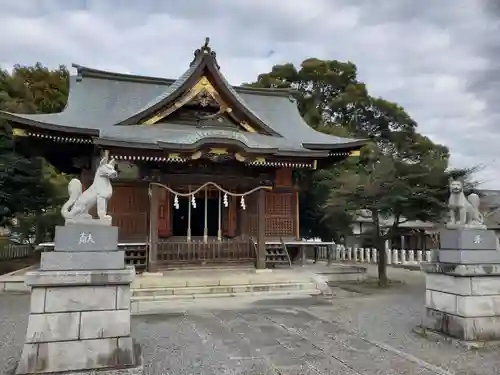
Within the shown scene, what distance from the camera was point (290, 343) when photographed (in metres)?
5.91

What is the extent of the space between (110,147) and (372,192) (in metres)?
7.26

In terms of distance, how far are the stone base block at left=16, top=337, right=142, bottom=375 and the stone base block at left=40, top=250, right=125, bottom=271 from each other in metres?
0.79

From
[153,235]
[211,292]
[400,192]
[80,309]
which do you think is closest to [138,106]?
[153,235]

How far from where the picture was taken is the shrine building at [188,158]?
36.4 ft

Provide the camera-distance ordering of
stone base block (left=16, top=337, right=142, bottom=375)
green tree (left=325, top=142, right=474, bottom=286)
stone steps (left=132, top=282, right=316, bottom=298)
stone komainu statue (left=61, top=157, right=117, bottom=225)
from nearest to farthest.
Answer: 1. stone base block (left=16, top=337, right=142, bottom=375)
2. stone komainu statue (left=61, top=157, right=117, bottom=225)
3. stone steps (left=132, top=282, right=316, bottom=298)
4. green tree (left=325, top=142, right=474, bottom=286)

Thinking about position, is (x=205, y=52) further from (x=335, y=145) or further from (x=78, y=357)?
(x=78, y=357)

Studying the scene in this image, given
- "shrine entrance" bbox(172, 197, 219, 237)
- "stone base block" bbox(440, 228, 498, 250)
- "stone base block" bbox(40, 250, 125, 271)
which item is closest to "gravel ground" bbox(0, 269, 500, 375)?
"stone base block" bbox(40, 250, 125, 271)

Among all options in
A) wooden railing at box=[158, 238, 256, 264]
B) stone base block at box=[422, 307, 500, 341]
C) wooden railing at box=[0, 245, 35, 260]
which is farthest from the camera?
wooden railing at box=[0, 245, 35, 260]

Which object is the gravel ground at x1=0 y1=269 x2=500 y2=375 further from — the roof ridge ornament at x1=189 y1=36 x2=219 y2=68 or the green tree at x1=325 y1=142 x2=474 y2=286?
the roof ridge ornament at x1=189 y1=36 x2=219 y2=68

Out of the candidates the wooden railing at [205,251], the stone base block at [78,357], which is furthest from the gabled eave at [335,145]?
the stone base block at [78,357]

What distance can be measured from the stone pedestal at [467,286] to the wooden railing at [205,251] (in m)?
6.90

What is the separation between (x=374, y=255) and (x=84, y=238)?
16.6 meters

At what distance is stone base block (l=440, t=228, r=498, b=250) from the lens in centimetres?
597

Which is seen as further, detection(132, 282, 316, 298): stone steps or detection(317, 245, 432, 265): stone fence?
detection(317, 245, 432, 265): stone fence
